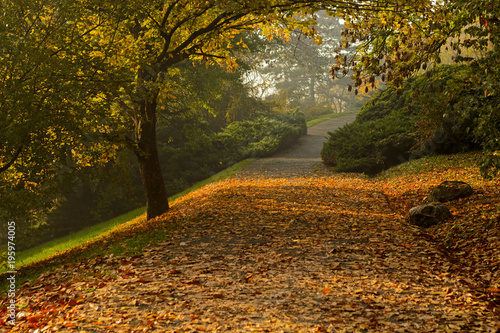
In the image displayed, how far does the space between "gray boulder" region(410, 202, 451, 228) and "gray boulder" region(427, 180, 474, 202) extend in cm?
99

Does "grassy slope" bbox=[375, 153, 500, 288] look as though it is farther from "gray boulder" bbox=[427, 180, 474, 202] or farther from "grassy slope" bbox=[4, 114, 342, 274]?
"grassy slope" bbox=[4, 114, 342, 274]

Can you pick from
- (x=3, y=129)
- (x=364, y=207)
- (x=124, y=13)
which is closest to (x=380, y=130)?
(x=364, y=207)

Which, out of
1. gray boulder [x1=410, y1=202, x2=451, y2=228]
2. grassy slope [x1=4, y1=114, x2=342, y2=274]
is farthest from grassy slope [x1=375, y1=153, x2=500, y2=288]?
grassy slope [x1=4, y1=114, x2=342, y2=274]

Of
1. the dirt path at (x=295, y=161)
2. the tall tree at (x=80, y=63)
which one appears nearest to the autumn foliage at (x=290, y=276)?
the tall tree at (x=80, y=63)

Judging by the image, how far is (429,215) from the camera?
25.3 feet

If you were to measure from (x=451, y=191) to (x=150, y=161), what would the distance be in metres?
7.14

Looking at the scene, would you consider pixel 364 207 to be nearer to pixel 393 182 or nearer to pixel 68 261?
pixel 393 182

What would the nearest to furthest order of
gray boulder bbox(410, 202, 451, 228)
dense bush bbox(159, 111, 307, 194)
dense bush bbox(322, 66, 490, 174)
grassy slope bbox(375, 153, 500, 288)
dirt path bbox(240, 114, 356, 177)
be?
grassy slope bbox(375, 153, 500, 288)
gray boulder bbox(410, 202, 451, 228)
dense bush bbox(322, 66, 490, 174)
dirt path bbox(240, 114, 356, 177)
dense bush bbox(159, 111, 307, 194)

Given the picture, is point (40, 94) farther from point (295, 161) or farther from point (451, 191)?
point (295, 161)

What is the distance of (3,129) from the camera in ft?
19.3

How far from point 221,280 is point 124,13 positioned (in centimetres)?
551

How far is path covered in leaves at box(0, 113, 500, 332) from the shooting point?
396cm

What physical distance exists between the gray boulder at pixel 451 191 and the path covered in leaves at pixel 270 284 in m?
1.30

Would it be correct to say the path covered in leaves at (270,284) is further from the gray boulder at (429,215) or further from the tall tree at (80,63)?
the tall tree at (80,63)
